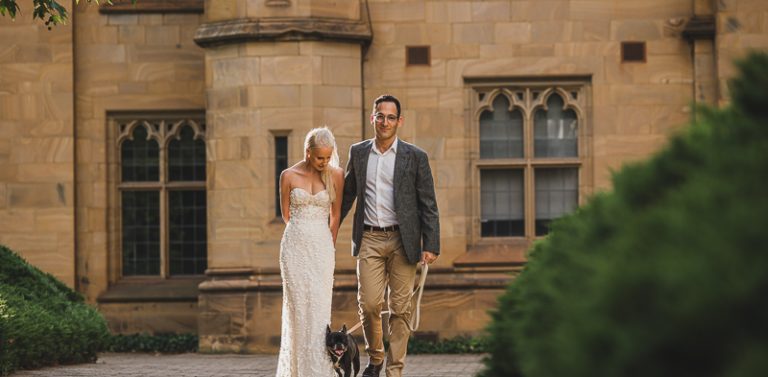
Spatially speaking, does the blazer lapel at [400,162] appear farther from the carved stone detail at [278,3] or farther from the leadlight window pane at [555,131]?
the leadlight window pane at [555,131]

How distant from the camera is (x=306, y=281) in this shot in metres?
9.77

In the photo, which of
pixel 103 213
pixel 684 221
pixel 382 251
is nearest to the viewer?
pixel 684 221

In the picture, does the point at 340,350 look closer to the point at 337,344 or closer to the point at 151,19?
the point at 337,344

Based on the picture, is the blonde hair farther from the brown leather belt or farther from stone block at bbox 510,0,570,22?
stone block at bbox 510,0,570,22

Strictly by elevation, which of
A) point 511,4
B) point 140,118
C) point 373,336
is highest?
point 511,4

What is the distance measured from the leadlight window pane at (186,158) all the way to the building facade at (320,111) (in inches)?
4.8

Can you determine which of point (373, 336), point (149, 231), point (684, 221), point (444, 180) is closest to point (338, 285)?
point (444, 180)

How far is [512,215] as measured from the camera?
1630cm

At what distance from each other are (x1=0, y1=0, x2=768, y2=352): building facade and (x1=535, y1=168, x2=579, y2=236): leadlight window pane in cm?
2

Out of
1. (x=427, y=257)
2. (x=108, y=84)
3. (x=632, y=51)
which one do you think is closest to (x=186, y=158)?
(x=108, y=84)

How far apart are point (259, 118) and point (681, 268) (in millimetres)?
12889

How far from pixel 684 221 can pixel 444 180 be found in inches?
507

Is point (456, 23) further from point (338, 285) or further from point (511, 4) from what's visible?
point (338, 285)

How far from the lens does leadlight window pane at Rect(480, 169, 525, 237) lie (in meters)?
16.3
